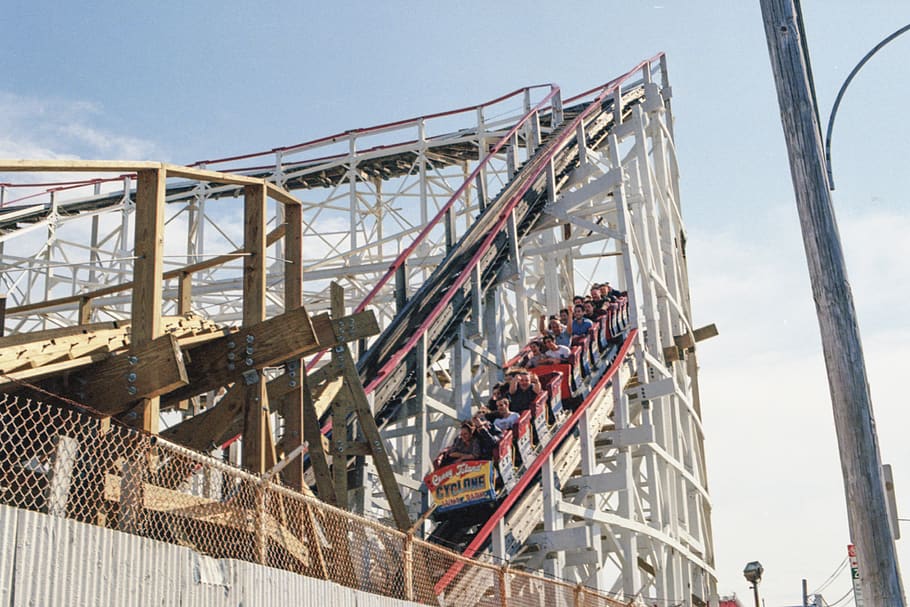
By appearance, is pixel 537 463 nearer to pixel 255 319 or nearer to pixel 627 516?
pixel 627 516

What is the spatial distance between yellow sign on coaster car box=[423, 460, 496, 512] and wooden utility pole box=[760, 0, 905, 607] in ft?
21.5

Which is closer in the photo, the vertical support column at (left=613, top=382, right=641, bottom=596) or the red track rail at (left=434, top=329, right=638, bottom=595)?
the red track rail at (left=434, top=329, right=638, bottom=595)

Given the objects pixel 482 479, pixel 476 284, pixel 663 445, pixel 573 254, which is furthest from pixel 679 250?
pixel 482 479

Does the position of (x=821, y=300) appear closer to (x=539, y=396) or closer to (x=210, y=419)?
(x=210, y=419)

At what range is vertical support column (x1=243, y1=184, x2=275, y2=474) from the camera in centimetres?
862

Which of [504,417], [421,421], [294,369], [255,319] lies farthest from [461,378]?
[255,319]

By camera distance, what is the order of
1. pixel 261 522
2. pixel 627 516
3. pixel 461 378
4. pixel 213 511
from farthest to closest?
pixel 461 378
pixel 627 516
pixel 213 511
pixel 261 522

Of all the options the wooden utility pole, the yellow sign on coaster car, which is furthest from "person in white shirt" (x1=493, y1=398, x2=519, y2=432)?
the wooden utility pole

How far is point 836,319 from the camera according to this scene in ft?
21.3

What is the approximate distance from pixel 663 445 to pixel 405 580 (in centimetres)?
1108

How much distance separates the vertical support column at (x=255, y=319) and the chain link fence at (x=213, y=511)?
3.55 feet

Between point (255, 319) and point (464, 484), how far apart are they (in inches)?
171

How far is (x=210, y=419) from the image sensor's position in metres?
9.32

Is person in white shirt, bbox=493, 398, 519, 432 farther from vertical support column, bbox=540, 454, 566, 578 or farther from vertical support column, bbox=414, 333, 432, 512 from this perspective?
vertical support column, bbox=414, 333, 432, 512
